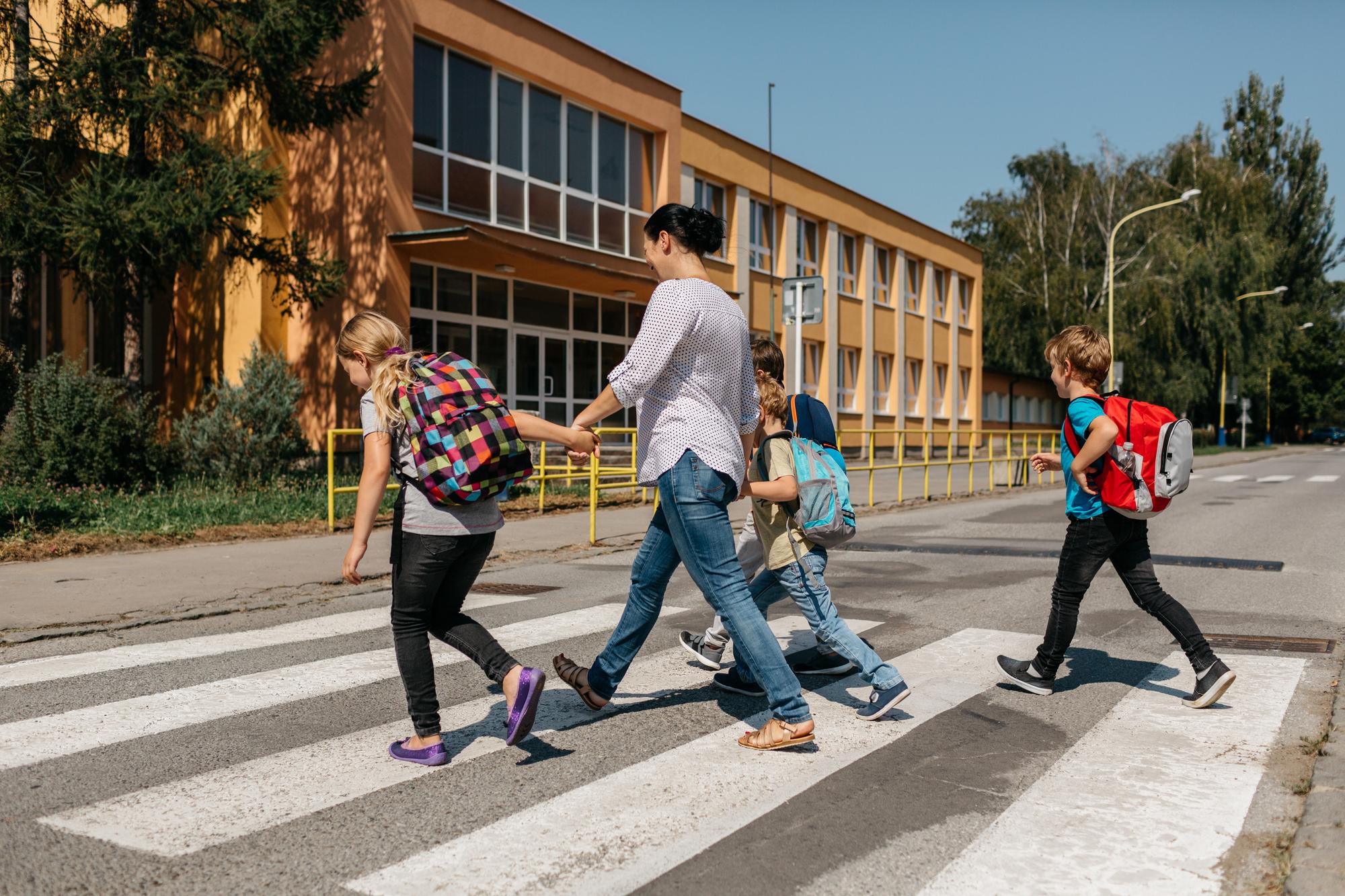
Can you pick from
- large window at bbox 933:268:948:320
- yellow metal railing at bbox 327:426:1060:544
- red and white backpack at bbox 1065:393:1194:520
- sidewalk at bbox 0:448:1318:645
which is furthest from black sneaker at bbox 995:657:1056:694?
large window at bbox 933:268:948:320

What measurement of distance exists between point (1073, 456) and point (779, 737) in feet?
6.48

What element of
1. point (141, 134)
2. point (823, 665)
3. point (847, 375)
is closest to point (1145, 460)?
point (823, 665)

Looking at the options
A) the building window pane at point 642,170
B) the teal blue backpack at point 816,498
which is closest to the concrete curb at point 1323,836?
the teal blue backpack at point 816,498

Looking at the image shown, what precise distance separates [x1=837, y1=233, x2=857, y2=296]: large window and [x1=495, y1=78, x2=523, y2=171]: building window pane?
15.5 meters

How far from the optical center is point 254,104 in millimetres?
17547

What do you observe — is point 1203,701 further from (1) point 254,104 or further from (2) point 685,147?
(2) point 685,147

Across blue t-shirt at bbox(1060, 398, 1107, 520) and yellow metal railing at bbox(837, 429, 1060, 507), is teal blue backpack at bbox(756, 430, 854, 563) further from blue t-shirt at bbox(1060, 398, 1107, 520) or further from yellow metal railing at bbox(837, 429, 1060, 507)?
yellow metal railing at bbox(837, 429, 1060, 507)

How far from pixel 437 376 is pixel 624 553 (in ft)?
24.7

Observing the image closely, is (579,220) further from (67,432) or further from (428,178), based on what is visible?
(67,432)

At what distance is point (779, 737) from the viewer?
4.21 meters

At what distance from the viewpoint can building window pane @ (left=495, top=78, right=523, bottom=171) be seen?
67.0ft

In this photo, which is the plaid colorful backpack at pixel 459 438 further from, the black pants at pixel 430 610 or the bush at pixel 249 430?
the bush at pixel 249 430

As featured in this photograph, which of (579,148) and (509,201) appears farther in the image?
(579,148)

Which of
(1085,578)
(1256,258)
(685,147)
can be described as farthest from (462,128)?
(1256,258)
